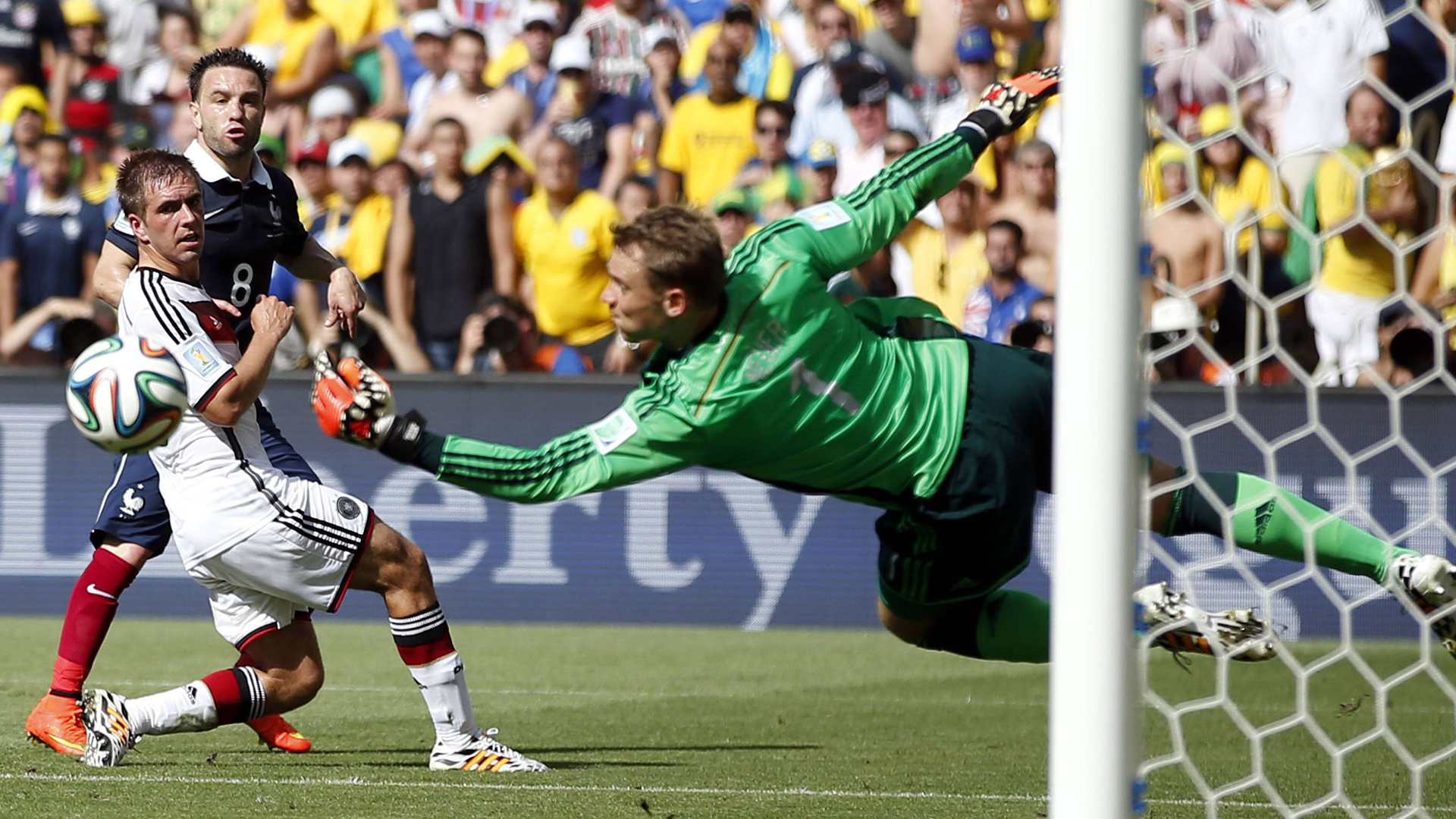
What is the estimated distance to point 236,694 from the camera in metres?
5.62

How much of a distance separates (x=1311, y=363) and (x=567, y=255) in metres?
4.62

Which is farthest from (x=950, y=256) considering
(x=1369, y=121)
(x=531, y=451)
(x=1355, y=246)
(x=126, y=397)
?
(x=126, y=397)

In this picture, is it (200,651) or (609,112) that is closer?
(200,651)

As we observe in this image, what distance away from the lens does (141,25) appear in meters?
14.3

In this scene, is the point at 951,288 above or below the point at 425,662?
above

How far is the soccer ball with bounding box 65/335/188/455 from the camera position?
→ 4879 millimetres

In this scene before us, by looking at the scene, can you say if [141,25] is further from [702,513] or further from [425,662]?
[425,662]

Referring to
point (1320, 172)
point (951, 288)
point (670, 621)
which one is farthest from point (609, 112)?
point (1320, 172)

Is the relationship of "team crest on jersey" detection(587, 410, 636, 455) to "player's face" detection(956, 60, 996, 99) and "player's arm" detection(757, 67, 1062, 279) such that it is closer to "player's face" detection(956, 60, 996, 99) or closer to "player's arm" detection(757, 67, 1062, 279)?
"player's arm" detection(757, 67, 1062, 279)

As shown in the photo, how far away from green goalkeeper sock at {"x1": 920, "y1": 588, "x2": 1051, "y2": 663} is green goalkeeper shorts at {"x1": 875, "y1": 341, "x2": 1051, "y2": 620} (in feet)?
0.73

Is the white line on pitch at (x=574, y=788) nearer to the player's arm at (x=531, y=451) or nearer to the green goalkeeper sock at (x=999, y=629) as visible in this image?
the green goalkeeper sock at (x=999, y=629)

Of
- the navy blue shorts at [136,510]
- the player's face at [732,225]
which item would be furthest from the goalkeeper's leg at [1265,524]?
the player's face at [732,225]

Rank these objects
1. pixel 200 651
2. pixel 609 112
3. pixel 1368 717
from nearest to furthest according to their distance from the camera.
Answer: pixel 1368 717
pixel 200 651
pixel 609 112

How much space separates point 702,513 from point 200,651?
304 centimetres
